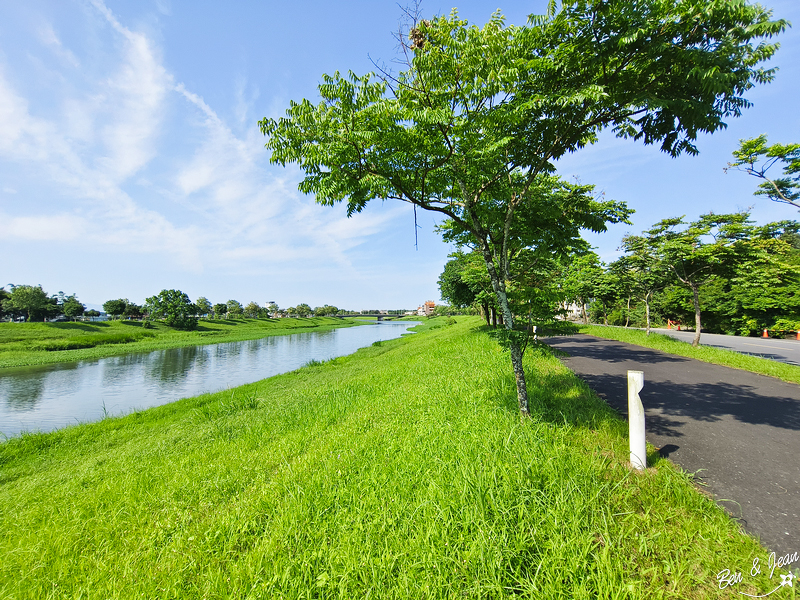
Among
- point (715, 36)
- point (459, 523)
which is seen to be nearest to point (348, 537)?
point (459, 523)

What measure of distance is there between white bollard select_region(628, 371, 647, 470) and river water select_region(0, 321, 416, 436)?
17.4 m

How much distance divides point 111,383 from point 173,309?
48.7 m

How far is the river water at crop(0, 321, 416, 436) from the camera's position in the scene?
13.2 meters

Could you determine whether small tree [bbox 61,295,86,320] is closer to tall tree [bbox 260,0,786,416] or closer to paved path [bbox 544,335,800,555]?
tall tree [bbox 260,0,786,416]

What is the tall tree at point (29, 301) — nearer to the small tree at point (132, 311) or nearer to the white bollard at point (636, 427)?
the small tree at point (132, 311)

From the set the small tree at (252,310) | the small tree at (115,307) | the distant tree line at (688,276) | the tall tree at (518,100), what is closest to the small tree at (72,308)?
the small tree at (115,307)

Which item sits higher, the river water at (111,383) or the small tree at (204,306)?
the small tree at (204,306)

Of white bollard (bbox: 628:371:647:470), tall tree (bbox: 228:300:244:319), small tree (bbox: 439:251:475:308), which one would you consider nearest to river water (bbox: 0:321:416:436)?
small tree (bbox: 439:251:475:308)

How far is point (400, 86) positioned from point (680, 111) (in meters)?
3.47

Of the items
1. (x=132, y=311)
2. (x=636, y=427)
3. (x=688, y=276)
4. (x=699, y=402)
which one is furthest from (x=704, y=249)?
(x=132, y=311)

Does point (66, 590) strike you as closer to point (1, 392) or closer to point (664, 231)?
point (664, 231)

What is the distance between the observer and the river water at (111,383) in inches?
521

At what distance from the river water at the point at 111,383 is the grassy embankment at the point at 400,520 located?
10.5m

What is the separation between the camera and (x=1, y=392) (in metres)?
17.1
